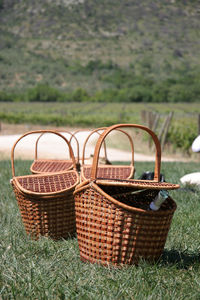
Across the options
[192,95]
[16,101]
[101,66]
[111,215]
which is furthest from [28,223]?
[101,66]

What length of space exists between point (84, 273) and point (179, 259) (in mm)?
707

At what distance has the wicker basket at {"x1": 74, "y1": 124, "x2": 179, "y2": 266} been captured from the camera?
254 cm

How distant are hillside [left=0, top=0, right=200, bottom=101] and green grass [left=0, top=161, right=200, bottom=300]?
55082 millimetres

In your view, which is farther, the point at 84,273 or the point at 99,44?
the point at 99,44

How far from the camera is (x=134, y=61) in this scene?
83938 millimetres

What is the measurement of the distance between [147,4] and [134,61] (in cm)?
2803

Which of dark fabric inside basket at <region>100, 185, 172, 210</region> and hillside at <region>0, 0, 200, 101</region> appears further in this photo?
hillside at <region>0, 0, 200, 101</region>

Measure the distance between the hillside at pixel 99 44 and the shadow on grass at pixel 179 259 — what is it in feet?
181

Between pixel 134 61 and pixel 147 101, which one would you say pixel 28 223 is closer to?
pixel 147 101

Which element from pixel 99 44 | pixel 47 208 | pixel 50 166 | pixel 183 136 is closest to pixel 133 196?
pixel 47 208

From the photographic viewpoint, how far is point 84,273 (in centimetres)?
250

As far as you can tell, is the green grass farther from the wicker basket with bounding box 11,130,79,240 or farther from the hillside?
the hillside

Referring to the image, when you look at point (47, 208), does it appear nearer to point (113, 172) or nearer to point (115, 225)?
point (115, 225)

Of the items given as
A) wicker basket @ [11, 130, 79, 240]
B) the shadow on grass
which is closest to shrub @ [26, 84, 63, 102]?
wicker basket @ [11, 130, 79, 240]
